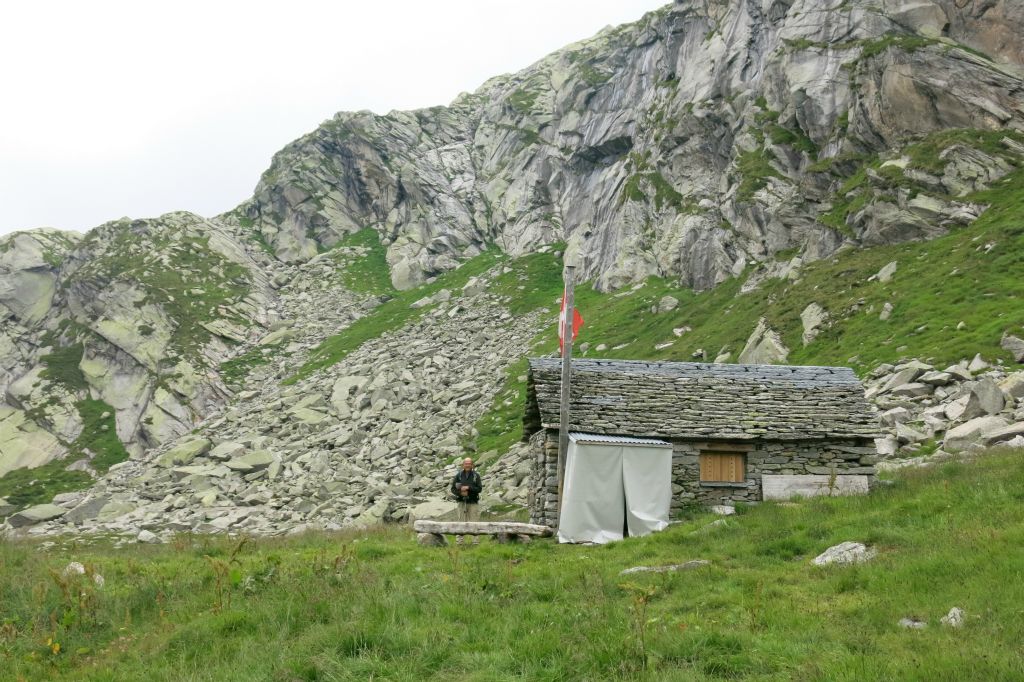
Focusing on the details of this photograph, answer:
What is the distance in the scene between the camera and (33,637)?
9.59 m

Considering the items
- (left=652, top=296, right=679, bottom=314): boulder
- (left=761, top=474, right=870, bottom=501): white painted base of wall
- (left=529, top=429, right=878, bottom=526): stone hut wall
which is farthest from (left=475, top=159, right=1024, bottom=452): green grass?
(left=761, top=474, right=870, bottom=501): white painted base of wall

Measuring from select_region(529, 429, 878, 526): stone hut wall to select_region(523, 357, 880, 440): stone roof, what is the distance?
0.50 meters

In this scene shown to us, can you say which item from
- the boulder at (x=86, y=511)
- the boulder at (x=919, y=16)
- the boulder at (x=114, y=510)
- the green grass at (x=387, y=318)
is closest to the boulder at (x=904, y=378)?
the boulder at (x=919, y=16)

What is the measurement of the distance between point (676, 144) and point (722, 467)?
53.3 meters

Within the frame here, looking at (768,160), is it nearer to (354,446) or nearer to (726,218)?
(726,218)

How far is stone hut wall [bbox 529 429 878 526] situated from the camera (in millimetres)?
20062

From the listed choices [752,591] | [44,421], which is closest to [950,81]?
[752,591]

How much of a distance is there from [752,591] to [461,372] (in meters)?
40.5

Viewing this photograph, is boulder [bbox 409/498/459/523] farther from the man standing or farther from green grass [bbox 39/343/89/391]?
green grass [bbox 39/343/89/391]

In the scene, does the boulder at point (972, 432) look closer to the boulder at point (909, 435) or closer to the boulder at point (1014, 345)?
the boulder at point (909, 435)

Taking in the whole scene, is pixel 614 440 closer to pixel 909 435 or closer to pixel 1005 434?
pixel 909 435

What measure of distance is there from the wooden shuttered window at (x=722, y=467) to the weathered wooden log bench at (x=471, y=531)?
5.57m

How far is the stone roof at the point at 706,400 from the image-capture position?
66.0ft

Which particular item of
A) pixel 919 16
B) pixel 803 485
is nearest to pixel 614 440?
pixel 803 485
